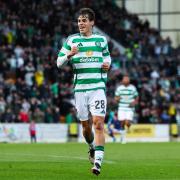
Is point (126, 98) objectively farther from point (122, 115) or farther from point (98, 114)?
point (98, 114)

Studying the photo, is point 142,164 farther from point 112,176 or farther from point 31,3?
point 31,3

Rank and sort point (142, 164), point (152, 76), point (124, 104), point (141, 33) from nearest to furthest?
point (142, 164) < point (124, 104) < point (152, 76) < point (141, 33)

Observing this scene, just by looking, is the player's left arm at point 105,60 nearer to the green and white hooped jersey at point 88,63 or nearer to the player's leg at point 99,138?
the green and white hooped jersey at point 88,63

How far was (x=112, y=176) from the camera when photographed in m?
12.2

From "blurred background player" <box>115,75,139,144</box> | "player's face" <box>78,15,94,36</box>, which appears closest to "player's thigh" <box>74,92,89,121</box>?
"player's face" <box>78,15,94,36</box>

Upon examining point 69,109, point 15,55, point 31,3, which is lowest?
point 69,109

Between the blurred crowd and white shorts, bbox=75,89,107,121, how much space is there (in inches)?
846

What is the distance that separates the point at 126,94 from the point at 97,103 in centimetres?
1535

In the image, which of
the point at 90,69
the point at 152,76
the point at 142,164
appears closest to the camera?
the point at 90,69

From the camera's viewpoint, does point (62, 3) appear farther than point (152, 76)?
Yes

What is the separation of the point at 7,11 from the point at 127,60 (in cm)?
736

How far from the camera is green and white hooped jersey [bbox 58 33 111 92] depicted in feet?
43.5

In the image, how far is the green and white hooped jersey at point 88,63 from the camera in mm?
13250

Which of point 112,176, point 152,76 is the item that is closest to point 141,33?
point 152,76
